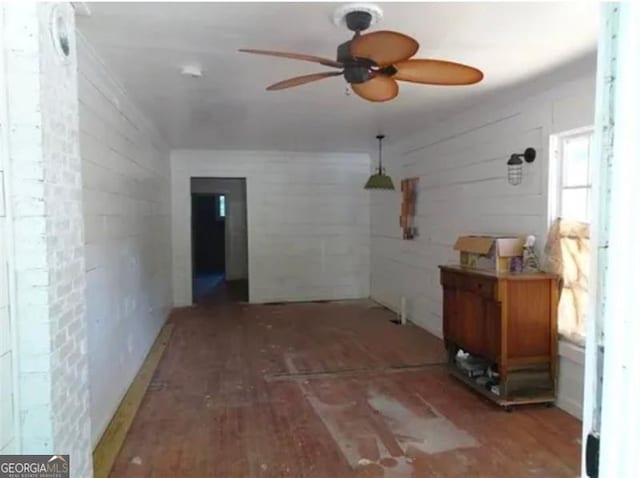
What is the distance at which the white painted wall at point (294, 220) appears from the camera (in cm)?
686

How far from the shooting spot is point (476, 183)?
14.3 ft

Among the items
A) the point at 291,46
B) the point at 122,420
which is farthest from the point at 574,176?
the point at 122,420

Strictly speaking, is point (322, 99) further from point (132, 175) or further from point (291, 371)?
point (291, 371)

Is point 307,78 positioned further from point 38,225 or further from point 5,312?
point 5,312

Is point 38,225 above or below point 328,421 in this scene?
above

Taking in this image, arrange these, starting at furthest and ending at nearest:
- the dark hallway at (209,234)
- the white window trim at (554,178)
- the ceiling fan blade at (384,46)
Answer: the dark hallway at (209,234), the white window trim at (554,178), the ceiling fan blade at (384,46)

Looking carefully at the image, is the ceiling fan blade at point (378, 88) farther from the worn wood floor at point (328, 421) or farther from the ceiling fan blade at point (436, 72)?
the worn wood floor at point (328, 421)

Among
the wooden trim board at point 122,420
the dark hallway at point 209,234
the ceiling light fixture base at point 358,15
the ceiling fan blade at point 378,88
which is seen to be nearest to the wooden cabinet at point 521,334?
→ the ceiling fan blade at point 378,88

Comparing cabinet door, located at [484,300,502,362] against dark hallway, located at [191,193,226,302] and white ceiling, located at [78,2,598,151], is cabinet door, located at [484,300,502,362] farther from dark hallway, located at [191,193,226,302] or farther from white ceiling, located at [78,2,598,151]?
dark hallway, located at [191,193,226,302]

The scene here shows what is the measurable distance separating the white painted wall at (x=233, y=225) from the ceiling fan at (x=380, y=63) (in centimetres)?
719

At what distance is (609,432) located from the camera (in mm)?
734

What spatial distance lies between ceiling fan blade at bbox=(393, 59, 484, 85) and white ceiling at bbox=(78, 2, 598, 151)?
0.26 m

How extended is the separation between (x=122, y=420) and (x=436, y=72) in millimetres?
2891

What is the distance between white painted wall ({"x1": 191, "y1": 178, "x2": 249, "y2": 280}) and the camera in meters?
9.39
